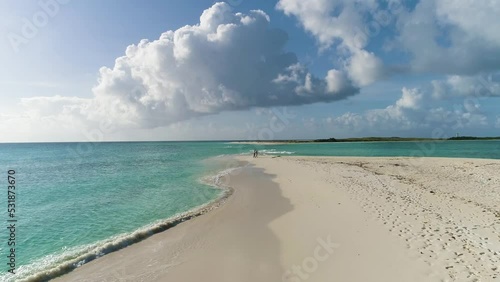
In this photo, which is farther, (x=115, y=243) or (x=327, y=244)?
(x=115, y=243)

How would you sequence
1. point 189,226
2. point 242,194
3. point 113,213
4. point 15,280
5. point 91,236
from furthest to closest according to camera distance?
point 242,194, point 113,213, point 189,226, point 91,236, point 15,280

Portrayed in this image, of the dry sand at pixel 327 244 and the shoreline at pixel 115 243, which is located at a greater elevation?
the dry sand at pixel 327 244

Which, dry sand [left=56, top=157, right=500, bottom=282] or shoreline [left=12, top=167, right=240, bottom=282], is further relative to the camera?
shoreline [left=12, top=167, right=240, bottom=282]

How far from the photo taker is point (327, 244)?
10.9 m

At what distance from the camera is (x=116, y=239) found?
12.7 meters

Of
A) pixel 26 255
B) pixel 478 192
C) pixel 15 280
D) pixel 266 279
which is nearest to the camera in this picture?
pixel 266 279

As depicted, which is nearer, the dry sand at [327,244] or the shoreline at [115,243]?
the dry sand at [327,244]

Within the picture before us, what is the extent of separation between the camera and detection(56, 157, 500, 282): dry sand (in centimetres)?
876

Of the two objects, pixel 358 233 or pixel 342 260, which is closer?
pixel 342 260

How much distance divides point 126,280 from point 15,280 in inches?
→ 164

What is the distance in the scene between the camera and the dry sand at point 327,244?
876cm

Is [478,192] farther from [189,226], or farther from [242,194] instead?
[189,226]

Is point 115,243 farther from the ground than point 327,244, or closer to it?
closer to it

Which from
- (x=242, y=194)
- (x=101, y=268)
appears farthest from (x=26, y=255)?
(x=242, y=194)
